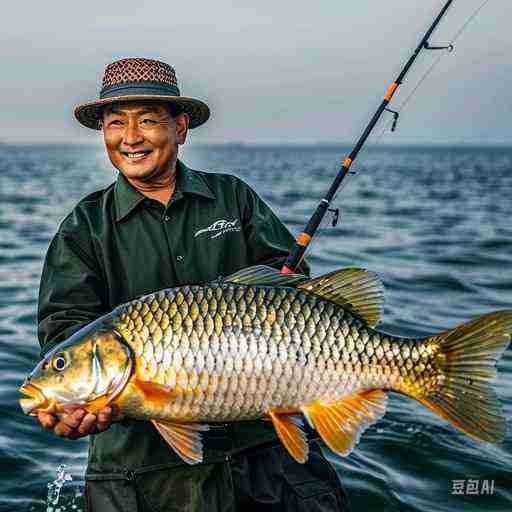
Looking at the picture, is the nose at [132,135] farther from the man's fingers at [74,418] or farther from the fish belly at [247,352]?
the man's fingers at [74,418]

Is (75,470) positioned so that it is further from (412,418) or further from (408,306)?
(408,306)

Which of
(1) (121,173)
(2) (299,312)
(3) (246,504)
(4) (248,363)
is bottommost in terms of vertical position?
(3) (246,504)

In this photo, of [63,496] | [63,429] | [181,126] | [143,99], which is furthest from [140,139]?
[63,496]

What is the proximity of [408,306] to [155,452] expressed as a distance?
8356 mm

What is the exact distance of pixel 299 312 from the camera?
3.52m

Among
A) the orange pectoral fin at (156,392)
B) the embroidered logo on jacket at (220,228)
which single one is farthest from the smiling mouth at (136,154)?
the orange pectoral fin at (156,392)

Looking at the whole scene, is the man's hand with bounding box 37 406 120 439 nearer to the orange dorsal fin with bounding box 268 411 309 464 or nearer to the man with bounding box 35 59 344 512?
the man with bounding box 35 59 344 512

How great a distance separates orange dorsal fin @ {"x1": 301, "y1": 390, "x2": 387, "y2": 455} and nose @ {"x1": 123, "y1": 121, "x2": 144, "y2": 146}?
5.57 ft

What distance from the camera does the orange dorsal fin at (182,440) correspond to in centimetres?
355

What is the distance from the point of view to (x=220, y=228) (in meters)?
4.38

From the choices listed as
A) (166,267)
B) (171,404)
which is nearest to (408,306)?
(166,267)

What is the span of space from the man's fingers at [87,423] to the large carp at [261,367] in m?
0.04

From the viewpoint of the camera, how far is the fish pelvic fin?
371 centimetres

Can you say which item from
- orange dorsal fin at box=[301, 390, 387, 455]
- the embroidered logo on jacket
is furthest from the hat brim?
orange dorsal fin at box=[301, 390, 387, 455]
